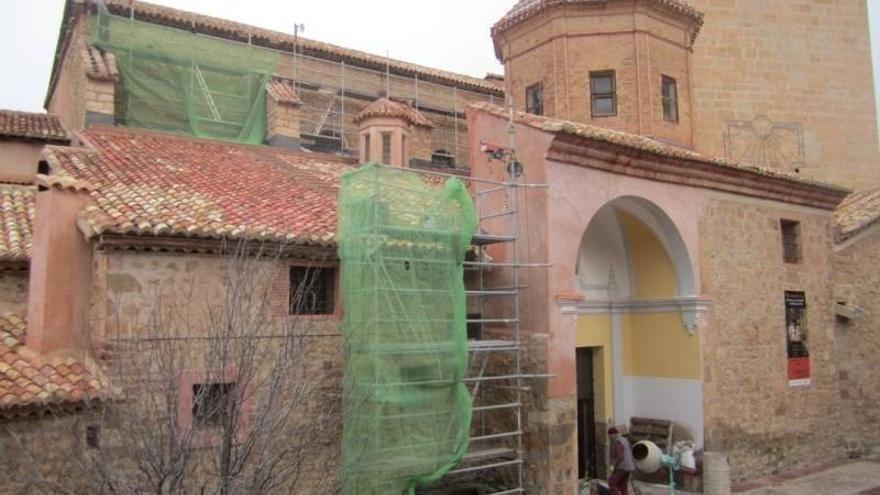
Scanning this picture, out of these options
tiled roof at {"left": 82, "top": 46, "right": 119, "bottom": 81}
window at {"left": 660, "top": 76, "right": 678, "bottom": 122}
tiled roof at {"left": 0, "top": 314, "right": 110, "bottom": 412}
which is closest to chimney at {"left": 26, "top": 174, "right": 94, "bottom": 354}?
tiled roof at {"left": 0, "top": 314, "right": 110, "bottom": 412}

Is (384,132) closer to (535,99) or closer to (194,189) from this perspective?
(535,99)

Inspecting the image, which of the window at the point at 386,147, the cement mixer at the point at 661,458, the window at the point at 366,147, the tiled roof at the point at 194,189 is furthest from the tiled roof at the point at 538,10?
the cement mixer at the point at 661,458

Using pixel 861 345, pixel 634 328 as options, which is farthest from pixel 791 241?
pixel 634 328

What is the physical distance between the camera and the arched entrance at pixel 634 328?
1157cm

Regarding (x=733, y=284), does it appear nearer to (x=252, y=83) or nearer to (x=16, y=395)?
(x=16, y=395)

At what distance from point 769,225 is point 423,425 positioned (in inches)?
322

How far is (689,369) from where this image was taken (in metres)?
11.5

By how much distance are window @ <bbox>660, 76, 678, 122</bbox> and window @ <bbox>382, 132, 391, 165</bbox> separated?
248 inches

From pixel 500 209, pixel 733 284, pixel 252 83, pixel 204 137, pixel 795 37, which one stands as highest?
pixel 795 37

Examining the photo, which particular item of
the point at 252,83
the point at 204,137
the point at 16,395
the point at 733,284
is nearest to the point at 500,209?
the point at 733,284

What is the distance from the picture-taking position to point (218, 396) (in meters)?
6.53

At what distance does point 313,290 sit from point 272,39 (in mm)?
10999

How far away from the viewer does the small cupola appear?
15.6 m

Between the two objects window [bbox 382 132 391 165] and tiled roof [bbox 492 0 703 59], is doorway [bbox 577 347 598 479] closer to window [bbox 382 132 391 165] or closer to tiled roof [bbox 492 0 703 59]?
window [bbox 382 132 391 165]
